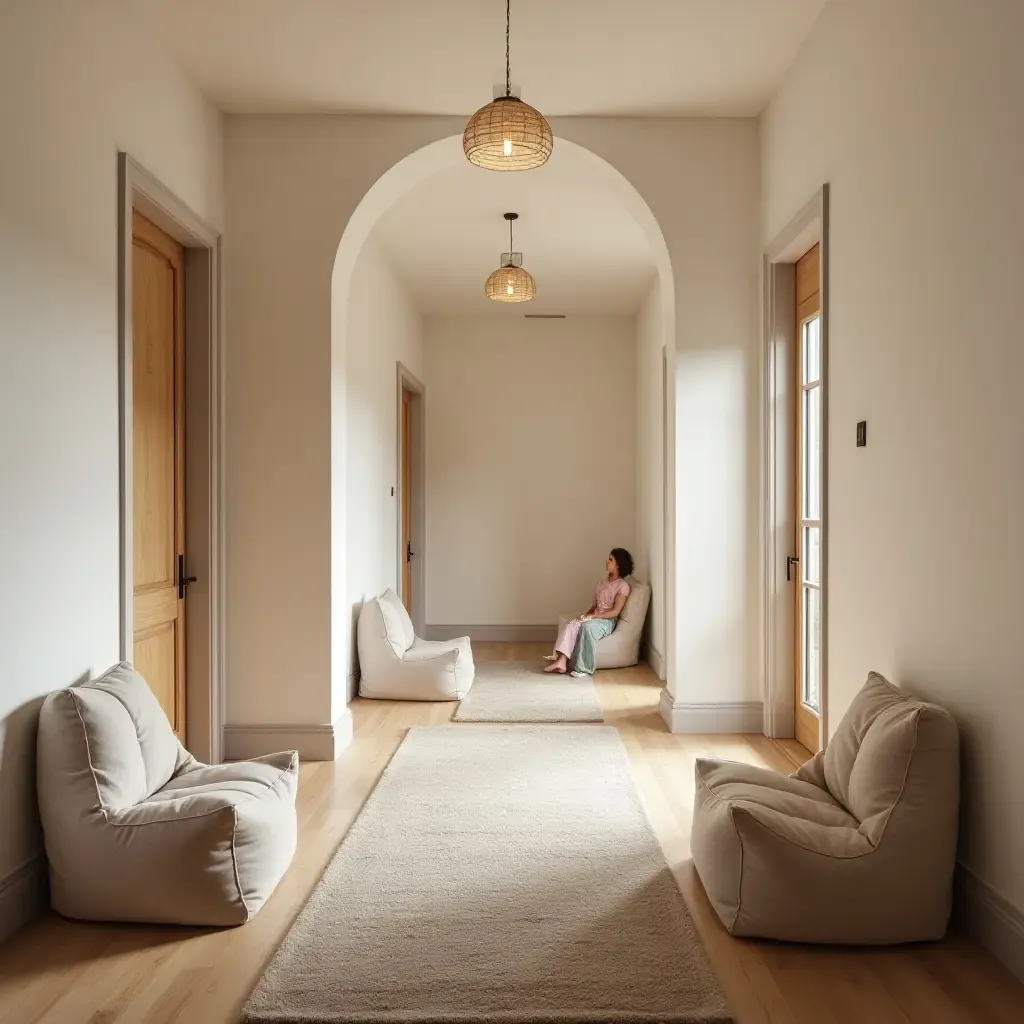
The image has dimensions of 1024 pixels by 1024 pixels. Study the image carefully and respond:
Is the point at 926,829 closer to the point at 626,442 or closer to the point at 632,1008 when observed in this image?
the point at 632,1008

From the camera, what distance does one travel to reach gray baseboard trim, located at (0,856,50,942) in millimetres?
2375

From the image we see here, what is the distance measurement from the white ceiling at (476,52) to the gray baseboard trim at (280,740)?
2819 millimetres

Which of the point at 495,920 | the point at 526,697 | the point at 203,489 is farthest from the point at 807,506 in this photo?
the point at 203,489

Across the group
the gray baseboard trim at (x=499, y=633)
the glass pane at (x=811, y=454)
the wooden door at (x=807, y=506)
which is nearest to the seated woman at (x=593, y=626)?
the gray baseboard trim at (x=499, y=633)

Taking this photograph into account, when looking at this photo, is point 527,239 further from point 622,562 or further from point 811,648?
point 811,648

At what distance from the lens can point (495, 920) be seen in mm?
2430

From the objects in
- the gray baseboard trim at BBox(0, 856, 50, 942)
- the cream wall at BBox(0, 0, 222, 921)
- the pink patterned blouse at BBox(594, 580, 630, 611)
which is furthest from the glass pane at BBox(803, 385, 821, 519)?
the gray baseboard trim at BBox(0, 856, 50, 942)

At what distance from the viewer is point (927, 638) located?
8.50 feet

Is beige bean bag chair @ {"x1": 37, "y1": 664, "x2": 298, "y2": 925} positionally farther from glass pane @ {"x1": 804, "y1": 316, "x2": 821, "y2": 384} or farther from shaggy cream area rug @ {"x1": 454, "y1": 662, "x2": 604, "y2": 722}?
glass pane @ {"x1": 804, "y1": 316, "x2": 821, "y2": 384}

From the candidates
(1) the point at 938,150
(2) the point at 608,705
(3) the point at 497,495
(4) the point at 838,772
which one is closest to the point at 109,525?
(4) the point at 838,772

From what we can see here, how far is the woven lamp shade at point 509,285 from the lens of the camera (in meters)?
5.56

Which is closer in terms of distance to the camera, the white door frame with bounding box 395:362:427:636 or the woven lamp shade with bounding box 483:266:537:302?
the woven lamp shade with bounding box 483:266:537:302

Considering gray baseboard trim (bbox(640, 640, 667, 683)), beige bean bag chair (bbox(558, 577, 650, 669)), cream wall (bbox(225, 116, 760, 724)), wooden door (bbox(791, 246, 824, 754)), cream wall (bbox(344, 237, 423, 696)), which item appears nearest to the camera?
wooden door (bbox(791, 246, 824, 754))

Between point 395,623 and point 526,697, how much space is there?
93 centimetres
